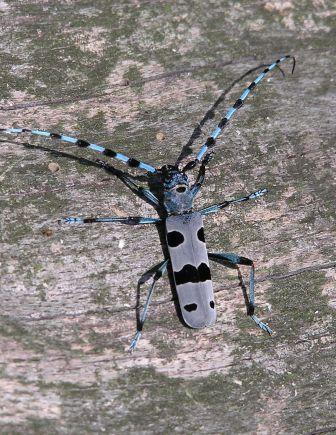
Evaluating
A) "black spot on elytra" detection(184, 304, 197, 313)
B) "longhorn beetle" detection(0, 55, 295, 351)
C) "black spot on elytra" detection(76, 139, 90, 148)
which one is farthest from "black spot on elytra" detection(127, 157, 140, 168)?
"black spot on elytra" detection(184, 304, 197, 313)

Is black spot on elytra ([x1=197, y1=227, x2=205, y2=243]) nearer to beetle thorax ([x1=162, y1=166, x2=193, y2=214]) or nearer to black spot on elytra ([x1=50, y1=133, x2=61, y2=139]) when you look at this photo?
beetle thorax ([x1=162, y1=166, x2=193, y2=214])

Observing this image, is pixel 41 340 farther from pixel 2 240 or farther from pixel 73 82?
pixel 73 82

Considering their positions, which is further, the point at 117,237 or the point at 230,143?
the point at 230,143

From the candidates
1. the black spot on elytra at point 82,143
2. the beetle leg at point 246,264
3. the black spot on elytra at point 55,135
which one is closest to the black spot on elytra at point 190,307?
the beetle leg at point 246,264

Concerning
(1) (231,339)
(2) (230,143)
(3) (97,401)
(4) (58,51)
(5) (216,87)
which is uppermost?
(4) (58,51)

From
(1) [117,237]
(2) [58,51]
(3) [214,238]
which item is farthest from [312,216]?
(2) [58,51]

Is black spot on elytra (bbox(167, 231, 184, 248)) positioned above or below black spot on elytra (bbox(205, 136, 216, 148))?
below

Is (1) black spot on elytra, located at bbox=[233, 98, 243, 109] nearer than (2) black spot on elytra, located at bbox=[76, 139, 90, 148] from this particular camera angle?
No

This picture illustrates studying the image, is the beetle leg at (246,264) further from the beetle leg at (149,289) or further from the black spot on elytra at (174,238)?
the beetle leg at (149,289)
